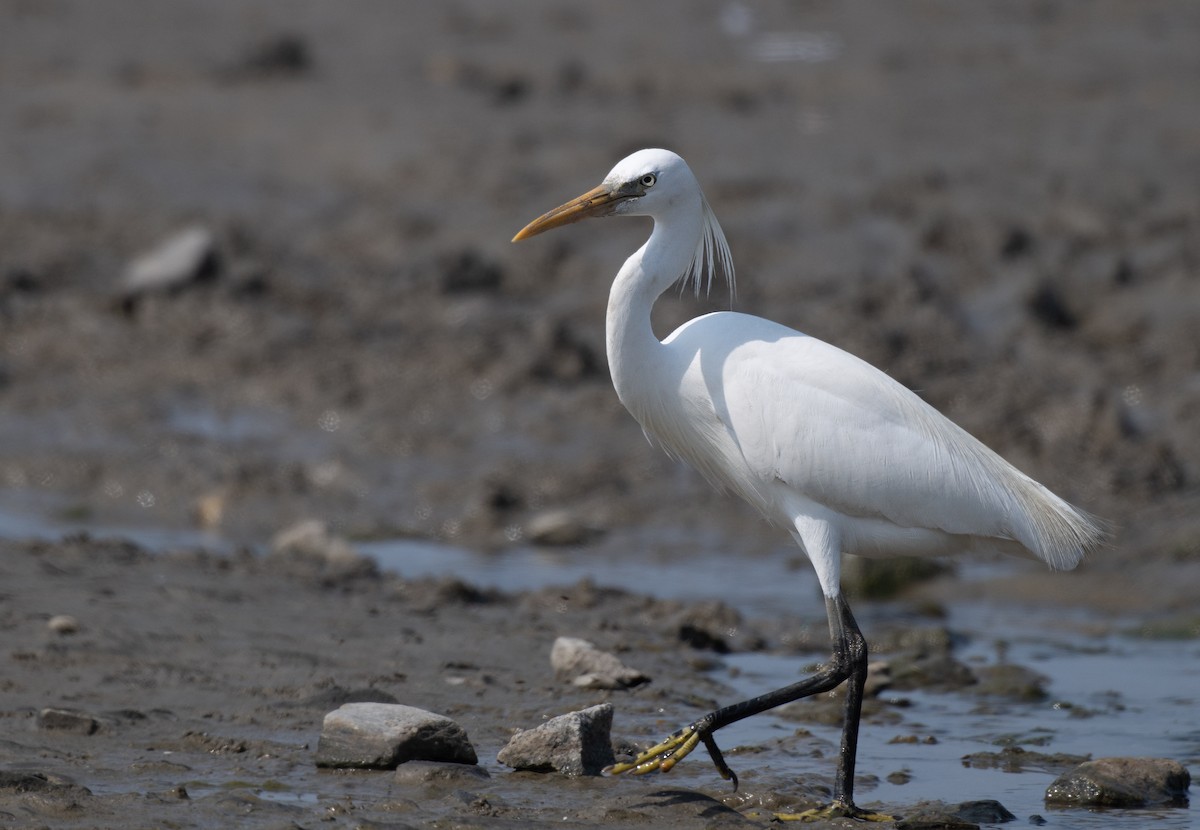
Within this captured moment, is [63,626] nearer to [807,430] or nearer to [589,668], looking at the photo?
[589,668]

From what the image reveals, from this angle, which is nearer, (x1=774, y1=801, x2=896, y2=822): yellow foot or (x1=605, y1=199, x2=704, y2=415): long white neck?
(x1=774, y1=801, x2=896, y2=822): yellow foot

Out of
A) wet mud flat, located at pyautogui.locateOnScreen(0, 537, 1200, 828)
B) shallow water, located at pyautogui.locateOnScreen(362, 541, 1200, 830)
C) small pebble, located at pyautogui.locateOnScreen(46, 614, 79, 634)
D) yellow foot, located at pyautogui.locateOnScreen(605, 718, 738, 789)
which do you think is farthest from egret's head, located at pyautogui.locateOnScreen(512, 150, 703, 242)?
small pebble, located at pyautogui.locateOnScreen(46, 614, 79, 634)

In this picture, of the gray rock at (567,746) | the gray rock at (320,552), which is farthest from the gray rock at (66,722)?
the gray rock at (320,552)

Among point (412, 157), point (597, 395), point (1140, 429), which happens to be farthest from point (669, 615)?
point (412, 157)

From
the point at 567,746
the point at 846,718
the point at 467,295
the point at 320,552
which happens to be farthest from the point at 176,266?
the point at 846,718

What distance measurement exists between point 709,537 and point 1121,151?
6458 mm

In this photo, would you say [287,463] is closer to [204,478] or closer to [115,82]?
[204,478]

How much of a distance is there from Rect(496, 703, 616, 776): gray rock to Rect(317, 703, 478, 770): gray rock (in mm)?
172

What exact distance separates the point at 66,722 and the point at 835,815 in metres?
2.56

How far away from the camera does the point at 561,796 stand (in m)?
5.27

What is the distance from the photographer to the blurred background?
10.0 m

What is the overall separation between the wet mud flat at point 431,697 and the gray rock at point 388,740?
0.06 metres

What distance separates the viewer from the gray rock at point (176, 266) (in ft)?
39.7

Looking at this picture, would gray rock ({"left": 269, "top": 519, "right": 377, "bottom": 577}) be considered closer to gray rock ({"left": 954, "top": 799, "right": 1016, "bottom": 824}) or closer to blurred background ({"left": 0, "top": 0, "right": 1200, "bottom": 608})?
blurred background ({"left": 0, "top": 0, "right": 1200, "bottom": 608})
